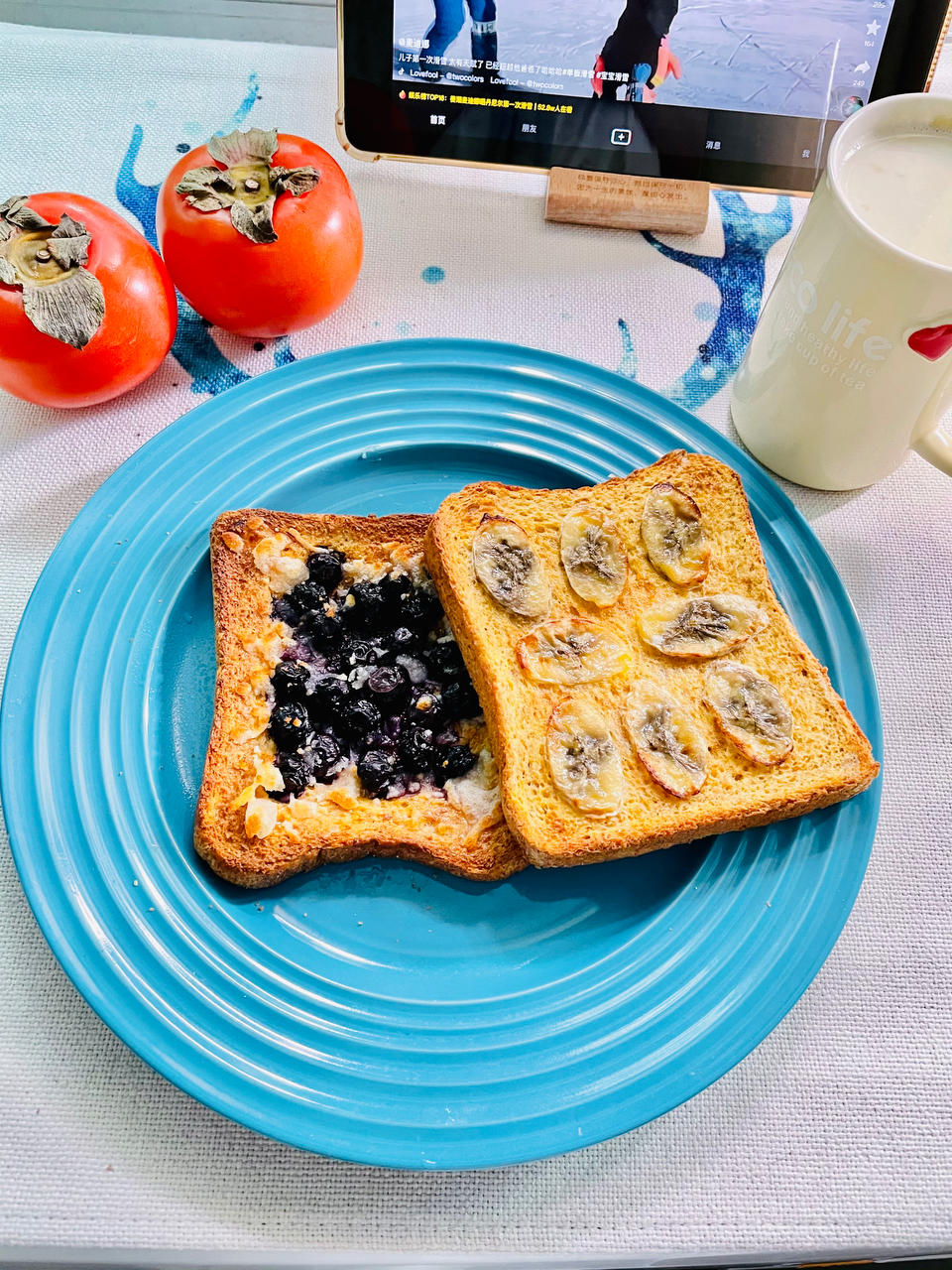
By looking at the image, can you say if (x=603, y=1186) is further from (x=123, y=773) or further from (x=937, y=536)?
(x=937, y=536)

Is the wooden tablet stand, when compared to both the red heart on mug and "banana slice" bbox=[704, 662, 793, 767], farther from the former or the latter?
"banana slice" bbox=[704, 662, 793, 767]

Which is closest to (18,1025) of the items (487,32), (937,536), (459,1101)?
(459,1101)

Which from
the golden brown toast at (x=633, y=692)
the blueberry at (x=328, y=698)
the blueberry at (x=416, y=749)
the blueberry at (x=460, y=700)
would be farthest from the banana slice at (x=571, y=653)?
the blueberry at (x=328, y=698)

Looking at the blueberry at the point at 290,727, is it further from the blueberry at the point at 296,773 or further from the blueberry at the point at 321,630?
the blueberry at the point at 321,630

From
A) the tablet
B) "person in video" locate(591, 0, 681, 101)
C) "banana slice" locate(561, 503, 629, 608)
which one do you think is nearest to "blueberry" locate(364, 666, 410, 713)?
"banana slice" locate(561, 503, 629, 608)

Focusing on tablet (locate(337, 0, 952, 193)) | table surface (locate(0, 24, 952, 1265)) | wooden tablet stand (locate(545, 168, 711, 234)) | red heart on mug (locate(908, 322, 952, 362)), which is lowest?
table surface (locate(0, 24, 952, 1265))

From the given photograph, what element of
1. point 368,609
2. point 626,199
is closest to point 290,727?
point 368,609

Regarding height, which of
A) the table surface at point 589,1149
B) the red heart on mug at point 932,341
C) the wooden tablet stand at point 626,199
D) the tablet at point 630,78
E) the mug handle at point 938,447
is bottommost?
the table surface at point 589,1149
